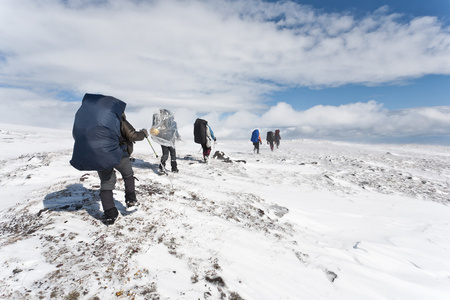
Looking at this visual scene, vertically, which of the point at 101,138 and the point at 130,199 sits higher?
→ the point at 101,138

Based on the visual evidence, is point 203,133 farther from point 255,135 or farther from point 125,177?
point 255,135

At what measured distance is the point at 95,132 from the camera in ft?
12.5

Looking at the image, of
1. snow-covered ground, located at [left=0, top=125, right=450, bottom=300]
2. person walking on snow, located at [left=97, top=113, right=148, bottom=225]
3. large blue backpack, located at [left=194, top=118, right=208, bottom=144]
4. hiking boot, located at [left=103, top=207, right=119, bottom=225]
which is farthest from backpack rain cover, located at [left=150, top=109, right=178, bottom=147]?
hiking boot, located at [left=103, top=207, right=119, bottom=225]

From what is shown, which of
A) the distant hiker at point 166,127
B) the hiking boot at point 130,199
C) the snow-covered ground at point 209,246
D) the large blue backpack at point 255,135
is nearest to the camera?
the snow-covered ground at point 209,246

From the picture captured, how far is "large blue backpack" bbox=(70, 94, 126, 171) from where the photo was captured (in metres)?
3.80

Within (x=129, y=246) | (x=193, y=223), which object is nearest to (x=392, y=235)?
(x=193, y=223)

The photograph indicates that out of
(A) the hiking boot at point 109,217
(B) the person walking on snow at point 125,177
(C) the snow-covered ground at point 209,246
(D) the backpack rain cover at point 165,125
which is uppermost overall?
(D) the backpack rain cover at point 165,125

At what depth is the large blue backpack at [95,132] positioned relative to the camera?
380 cm

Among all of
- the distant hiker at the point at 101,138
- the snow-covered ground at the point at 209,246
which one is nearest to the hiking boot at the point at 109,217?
the distant hiker at the point at 101,138

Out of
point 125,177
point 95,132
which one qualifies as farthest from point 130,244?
point 95,132

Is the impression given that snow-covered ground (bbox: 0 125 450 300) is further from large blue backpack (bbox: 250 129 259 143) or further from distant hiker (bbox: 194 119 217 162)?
large blue backpack (bbox: 250 129 259 143)

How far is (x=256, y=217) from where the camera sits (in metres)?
5.91

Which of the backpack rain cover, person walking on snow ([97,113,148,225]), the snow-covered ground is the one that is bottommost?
the snow-covered ground

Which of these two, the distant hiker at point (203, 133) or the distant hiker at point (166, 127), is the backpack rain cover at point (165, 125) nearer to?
the distant hiker at point (166, 127)
